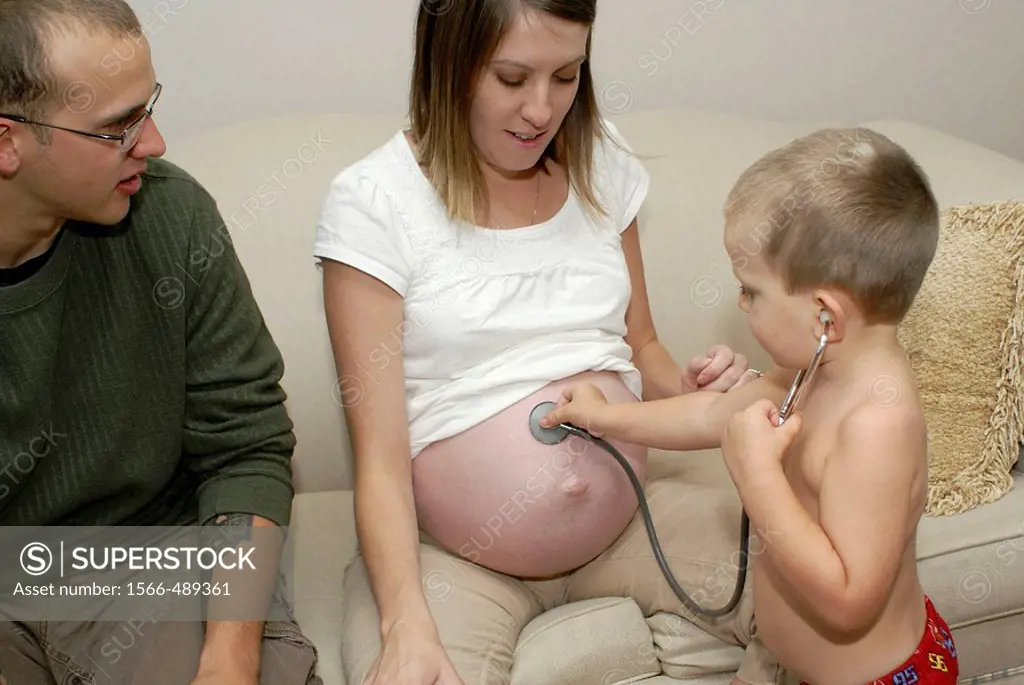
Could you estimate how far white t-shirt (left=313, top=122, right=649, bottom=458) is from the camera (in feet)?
4.86

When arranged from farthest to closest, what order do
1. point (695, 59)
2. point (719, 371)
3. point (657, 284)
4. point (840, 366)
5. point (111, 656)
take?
point (695, 59), point (657, 284), point (719, 371), point (111, 656), point (840, 366)

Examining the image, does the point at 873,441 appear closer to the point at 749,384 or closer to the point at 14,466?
the point at 749,384

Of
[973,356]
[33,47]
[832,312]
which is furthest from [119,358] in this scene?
[973,356]

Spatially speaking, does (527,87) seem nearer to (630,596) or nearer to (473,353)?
(473,353)

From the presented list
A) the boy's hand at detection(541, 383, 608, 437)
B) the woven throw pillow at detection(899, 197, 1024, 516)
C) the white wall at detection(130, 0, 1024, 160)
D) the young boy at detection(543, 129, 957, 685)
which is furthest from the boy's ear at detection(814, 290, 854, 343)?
the white wall at detection(130, 0, 1024, 160)

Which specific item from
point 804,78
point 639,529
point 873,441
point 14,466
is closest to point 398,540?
point 639,529

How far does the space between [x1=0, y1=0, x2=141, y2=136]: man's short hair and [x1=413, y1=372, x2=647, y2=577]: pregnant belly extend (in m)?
0.67

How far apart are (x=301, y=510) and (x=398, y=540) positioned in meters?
0.44

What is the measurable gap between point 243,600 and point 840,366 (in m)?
0.79

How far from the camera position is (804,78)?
233 cm

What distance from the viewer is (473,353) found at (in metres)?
1.53

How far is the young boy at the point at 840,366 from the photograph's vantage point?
1.13m

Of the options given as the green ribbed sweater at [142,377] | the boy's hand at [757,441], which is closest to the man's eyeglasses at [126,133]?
the green ribbed sweater at [142,377]

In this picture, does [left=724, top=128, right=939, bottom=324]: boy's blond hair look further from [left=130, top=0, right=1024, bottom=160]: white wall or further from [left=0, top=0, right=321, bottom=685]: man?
[left=130, top=0, right=1024, bottom=160]: white wall
